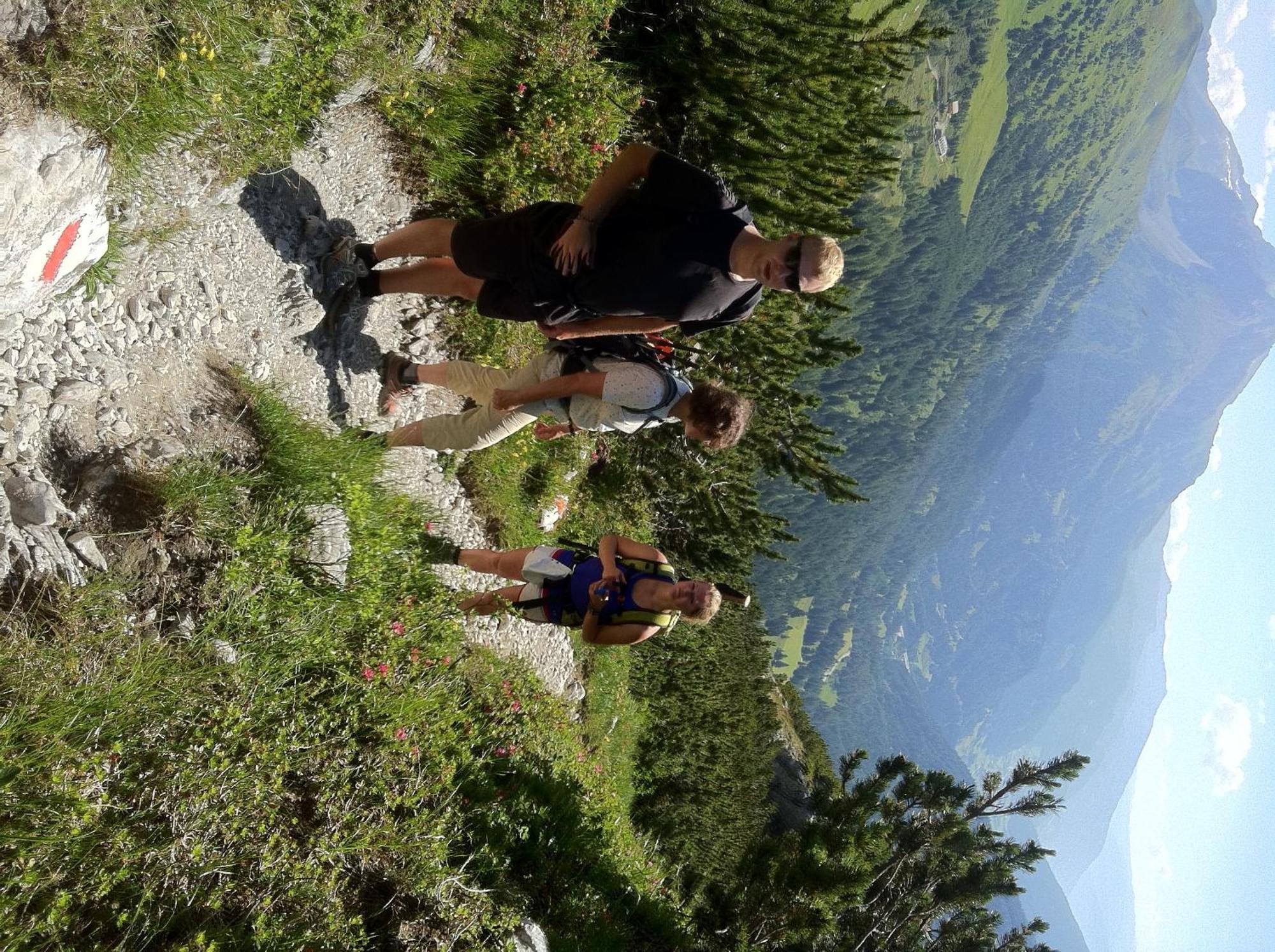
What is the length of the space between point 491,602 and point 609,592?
1.88 meters

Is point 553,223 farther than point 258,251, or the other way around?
point 258,251

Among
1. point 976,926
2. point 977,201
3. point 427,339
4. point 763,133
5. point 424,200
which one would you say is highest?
point 977,201

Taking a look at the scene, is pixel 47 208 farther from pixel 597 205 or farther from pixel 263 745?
pixel 263 745

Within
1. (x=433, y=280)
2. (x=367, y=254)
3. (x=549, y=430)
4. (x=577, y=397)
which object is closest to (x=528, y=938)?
(x=549, y=430)

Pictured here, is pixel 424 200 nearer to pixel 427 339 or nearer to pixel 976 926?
pixel 427 339

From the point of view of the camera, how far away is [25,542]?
3084 millimetres

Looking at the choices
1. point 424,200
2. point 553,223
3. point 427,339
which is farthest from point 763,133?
point 553,223

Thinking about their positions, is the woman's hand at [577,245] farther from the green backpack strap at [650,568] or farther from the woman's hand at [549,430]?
the woman's hand at [549,430]

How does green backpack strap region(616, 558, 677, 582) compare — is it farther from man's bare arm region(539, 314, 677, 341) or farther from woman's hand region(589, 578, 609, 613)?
man's bare arm region(539, 314, 677, 341)

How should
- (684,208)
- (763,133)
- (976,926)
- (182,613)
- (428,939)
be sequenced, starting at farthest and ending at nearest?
1. (976,926)
2. (763,133)
3. (428,939)
4. (182,613)
5. (684,208)

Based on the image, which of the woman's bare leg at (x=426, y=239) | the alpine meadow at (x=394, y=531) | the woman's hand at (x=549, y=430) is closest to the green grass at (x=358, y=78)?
the alpine meadow at (x=394, y=531)

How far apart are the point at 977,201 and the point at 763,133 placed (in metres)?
90.1

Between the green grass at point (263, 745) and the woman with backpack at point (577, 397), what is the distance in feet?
2.38

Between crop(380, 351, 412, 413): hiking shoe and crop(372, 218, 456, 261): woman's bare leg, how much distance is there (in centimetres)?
104
